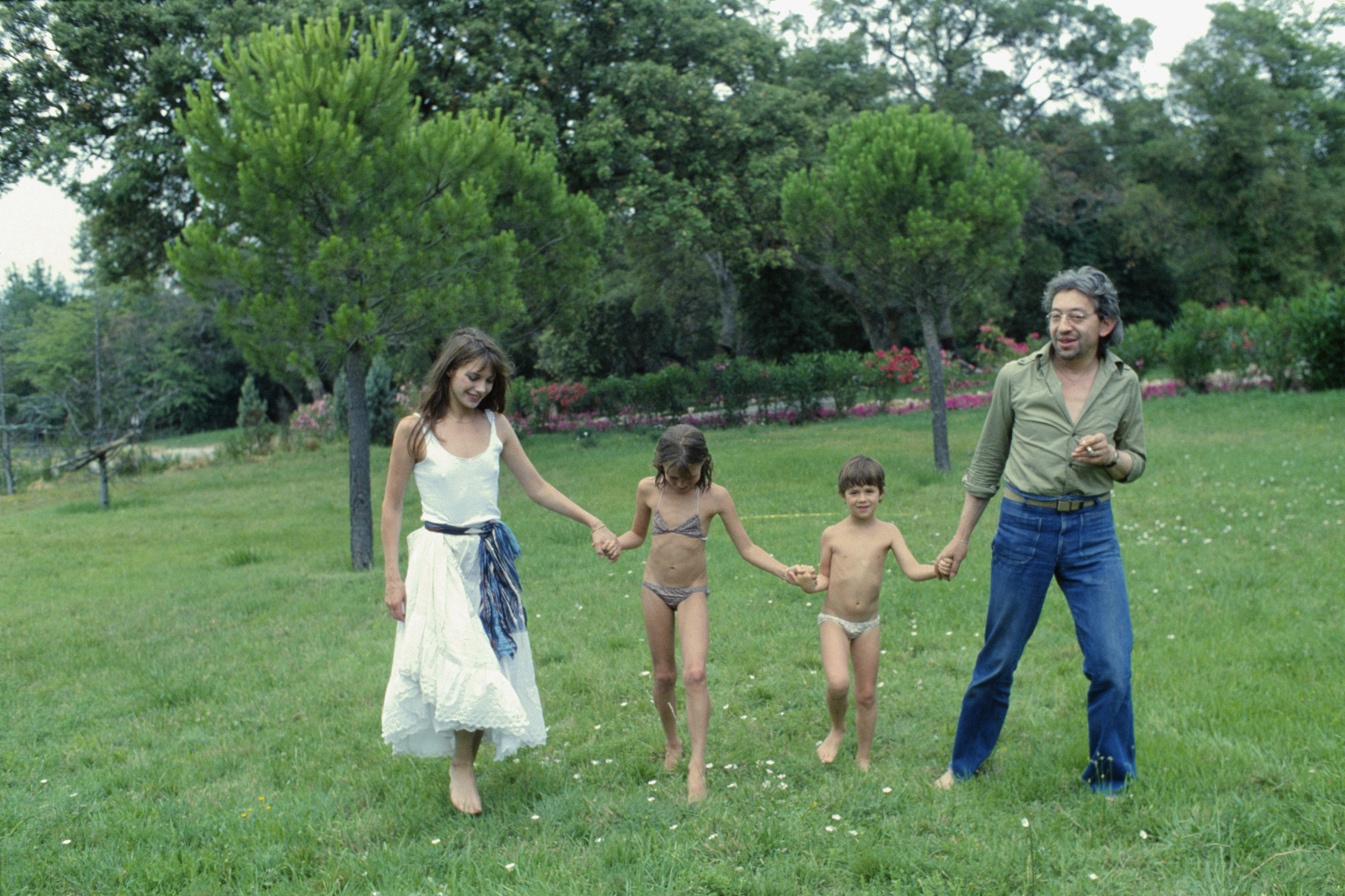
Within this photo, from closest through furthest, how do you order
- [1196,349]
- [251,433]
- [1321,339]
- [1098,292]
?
[1098,292], [1321,339], [1196,349], [251,433]

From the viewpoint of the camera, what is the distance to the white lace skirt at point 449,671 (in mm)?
3750

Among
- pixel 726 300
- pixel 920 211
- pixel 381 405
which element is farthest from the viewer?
pixel 726 300

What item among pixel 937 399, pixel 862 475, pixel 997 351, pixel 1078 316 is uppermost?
pixel 997 351

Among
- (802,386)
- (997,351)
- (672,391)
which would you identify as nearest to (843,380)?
(802,386)

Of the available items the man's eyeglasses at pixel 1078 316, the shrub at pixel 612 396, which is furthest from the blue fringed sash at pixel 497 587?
the shrub at pixel 612 396

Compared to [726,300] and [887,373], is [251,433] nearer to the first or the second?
[726,300]

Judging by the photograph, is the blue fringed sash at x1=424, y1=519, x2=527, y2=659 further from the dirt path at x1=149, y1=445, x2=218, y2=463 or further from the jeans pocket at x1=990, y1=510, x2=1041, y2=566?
the dirt path at x1=149, y1=445, x2=218, y2=463

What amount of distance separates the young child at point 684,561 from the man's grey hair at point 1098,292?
4.70 feet

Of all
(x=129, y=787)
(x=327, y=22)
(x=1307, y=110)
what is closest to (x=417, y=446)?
(x=129, y=787)

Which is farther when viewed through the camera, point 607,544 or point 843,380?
point 843,380

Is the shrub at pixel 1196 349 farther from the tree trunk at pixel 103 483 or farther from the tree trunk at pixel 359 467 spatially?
the tree trunk at pixel 103 483

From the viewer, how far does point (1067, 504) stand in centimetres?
356

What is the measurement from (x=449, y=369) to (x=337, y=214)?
6.37 meters

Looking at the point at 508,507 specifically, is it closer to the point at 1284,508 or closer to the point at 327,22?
the point at 327,22
